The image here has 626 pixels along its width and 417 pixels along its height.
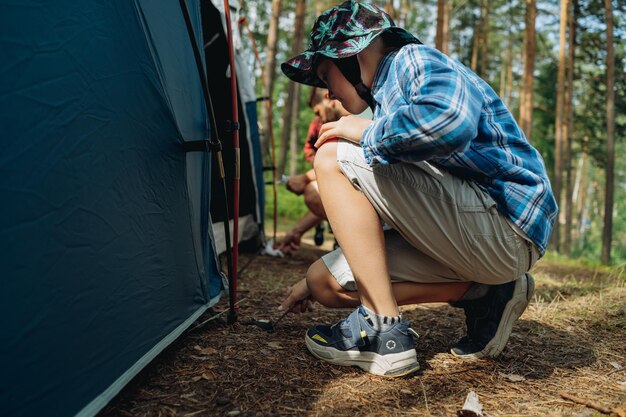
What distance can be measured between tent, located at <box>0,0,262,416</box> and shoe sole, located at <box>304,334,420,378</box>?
0.59 m

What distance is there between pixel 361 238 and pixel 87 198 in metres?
0.88

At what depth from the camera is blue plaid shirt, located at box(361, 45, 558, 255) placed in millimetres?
1447

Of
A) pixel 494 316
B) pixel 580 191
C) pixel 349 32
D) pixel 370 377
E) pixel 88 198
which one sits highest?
→ pixel 349 32

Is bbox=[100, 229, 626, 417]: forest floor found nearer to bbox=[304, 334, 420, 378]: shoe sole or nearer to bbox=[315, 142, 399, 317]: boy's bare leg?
bbox=[304, 334, 420, 378]: shoe sole

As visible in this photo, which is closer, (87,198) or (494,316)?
(87,198)

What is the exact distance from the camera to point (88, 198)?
1349mm

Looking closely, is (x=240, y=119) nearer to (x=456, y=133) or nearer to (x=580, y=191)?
(x=456, y=133)

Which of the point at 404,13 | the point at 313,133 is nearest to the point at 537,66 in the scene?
the point at 404,13

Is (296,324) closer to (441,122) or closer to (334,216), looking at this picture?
(334,216)

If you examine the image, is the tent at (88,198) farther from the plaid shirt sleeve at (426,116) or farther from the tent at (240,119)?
the tent at (240,119)

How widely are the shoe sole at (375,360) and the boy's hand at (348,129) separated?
75 cm

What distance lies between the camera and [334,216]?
1.76 metres

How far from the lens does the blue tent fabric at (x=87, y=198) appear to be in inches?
43.1

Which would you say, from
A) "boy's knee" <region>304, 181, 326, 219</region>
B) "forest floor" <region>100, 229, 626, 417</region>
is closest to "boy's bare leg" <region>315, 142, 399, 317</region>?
"forest floor" <region>100, 229, 626, 417</region>
